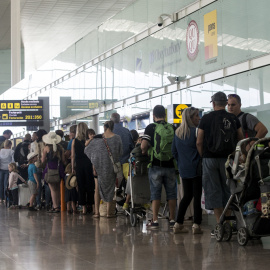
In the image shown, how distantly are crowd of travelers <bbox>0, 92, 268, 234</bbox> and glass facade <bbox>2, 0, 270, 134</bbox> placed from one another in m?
2.42

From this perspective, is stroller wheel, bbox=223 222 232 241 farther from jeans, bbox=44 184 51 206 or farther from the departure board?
the departure board

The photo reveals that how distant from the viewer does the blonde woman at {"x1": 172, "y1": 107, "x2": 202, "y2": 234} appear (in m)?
8.11

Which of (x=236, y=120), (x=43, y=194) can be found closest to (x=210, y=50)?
(x=43, y=194)

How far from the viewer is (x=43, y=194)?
15.3 metres

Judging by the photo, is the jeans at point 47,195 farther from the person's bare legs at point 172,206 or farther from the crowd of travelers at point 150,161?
the person's bare legs at point 172,206

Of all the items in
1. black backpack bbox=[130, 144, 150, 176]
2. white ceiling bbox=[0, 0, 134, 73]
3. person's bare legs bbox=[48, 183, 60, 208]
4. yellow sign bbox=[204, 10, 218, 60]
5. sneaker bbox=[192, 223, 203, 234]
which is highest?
white ceiling bbox=[0, 0, 134, 73]

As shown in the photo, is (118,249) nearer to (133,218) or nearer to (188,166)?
(188,166)

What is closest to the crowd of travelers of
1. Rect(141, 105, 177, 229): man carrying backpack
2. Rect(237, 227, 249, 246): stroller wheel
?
Rect(141, 105, 177, 229): man carrying backpack

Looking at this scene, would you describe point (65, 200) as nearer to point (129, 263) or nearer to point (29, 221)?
point (29, 221)

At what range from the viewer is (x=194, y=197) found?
26.6 ft

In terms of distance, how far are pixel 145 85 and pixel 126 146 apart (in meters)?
6.44

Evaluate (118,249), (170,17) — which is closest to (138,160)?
(118,249)

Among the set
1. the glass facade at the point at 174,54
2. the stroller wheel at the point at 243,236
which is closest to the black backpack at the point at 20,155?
the glass facade at the point at 174,54

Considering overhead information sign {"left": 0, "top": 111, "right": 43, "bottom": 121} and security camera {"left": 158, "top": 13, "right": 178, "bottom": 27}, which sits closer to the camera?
security camera {"left": 158, "top": 13, "right": 178, "bottom": 27}
